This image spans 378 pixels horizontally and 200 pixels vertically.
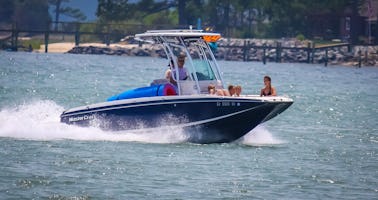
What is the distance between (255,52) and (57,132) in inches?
3481

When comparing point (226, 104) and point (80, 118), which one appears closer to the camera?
point (226, 104)

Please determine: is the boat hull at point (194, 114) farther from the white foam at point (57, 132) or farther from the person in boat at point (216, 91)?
the person in boat at point (216, 91)

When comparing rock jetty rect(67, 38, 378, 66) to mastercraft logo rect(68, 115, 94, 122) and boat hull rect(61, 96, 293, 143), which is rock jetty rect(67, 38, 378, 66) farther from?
boat hull rect(61, 96, 293, 143)

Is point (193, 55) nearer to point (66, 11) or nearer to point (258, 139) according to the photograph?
point (258, 139)

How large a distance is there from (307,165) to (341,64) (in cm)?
8443

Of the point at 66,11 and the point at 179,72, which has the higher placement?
the point at 66,11

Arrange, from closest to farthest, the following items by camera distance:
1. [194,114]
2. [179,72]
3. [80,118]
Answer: [194,114], [179,72], [80,118]

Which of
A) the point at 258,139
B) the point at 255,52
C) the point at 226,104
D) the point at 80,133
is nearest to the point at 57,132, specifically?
the point at 80,133

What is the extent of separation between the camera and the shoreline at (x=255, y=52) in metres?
109

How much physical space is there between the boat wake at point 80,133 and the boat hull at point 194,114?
17 cm

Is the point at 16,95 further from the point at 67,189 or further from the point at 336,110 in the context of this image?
the point at 67,189

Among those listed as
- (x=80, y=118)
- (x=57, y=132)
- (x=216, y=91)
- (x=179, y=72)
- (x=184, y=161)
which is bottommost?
(x=184, y=161)

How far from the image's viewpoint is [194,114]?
27203 millimetres

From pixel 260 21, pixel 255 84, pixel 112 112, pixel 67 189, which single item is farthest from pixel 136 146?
pixel 260 21
